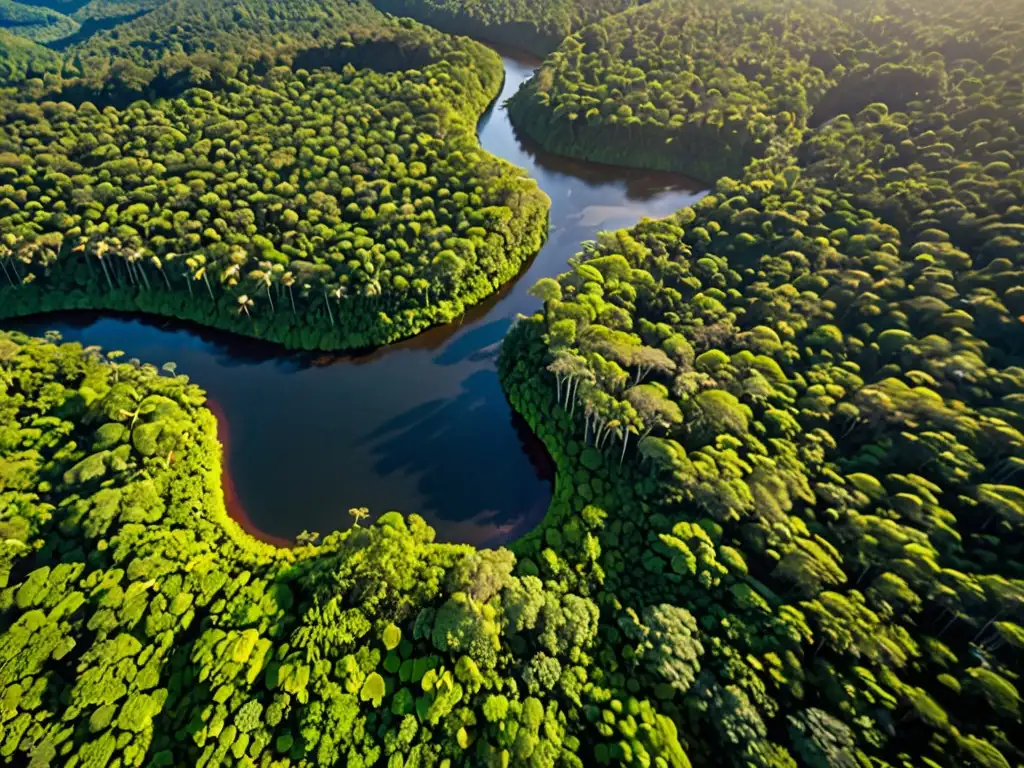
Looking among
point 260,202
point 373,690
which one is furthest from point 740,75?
point 373,690

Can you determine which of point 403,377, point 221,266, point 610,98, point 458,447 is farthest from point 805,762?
point 610,98

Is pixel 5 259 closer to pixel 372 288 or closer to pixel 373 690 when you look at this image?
pixel 372 288

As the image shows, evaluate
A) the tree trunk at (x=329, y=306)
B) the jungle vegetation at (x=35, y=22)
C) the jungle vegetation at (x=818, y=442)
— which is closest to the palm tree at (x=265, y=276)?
the tree trunk at (x=329, y=306)

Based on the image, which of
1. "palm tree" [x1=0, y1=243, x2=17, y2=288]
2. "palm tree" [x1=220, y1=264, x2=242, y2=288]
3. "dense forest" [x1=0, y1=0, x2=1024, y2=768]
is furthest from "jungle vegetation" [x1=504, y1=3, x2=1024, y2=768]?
"palm tree" [x1=0, y1=243, x2=17, y2=288]

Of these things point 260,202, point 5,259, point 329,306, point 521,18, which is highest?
point 521,18

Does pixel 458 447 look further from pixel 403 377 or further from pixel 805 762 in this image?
pixel 805 762

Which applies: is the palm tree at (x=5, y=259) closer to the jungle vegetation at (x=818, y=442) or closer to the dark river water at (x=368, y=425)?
the dark river water at (x=368, y=425)

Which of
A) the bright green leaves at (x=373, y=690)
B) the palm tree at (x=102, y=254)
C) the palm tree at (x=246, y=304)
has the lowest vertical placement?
the palm tree at (x=102, y=254)
